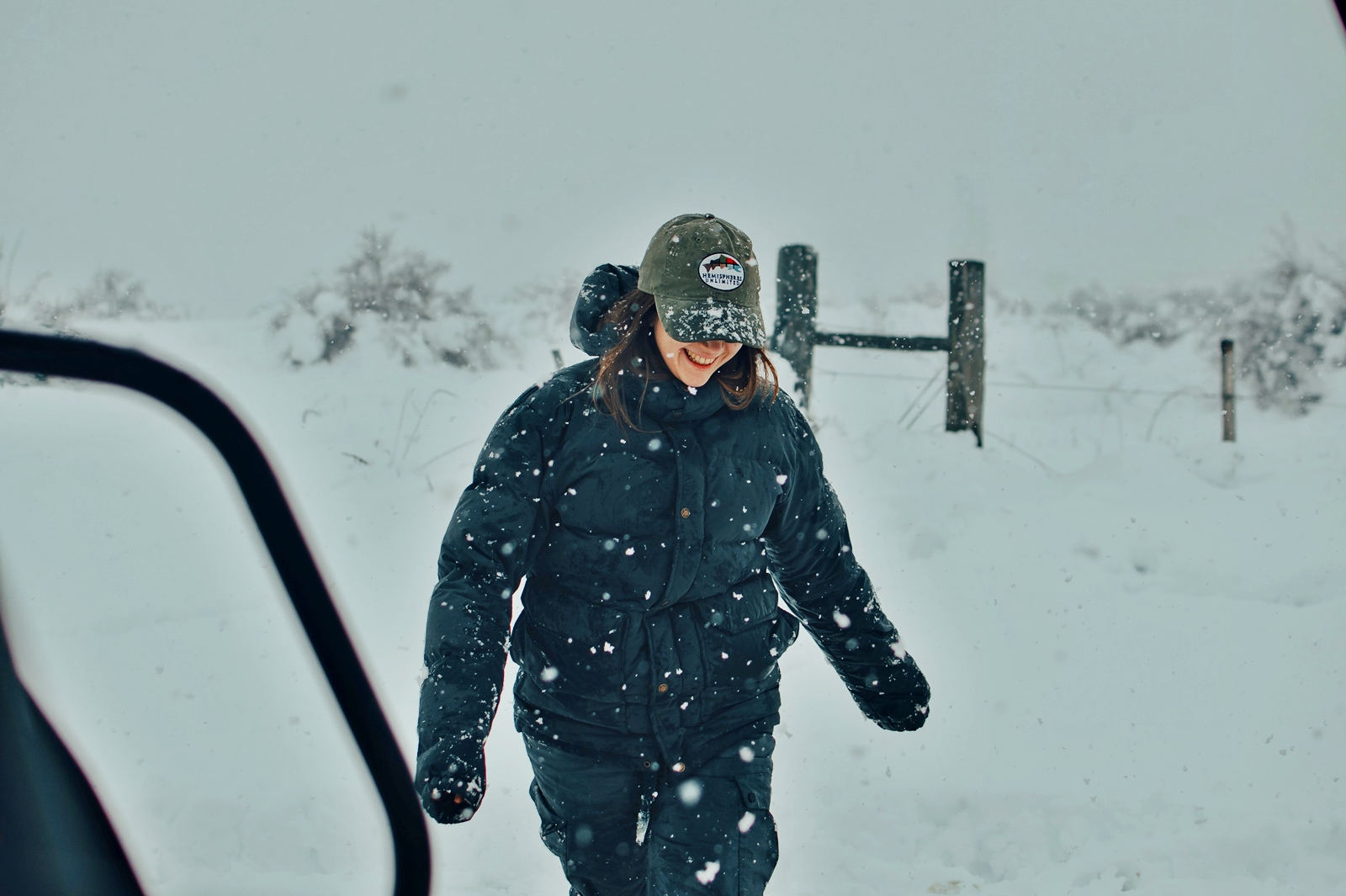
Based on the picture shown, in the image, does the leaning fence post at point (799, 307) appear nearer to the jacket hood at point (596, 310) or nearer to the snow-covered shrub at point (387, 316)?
the jacket hood at point (596, 310)

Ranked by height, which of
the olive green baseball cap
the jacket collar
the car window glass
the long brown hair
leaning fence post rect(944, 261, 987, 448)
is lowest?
the car window glass

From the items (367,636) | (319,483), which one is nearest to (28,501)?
(319,483)

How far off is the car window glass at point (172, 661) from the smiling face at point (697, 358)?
97cm

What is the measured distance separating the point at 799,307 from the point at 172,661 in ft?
15.0

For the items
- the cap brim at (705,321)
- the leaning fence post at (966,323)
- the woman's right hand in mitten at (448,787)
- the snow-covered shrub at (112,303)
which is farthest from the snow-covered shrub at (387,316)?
the woman's right hand in mitten at (448,787)

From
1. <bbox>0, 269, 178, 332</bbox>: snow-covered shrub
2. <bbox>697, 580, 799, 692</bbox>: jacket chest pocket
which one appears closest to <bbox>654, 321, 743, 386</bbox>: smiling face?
<bbox>697, 580, 799, 692</bbox>: jacket chest pocket

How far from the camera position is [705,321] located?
185 centimetres

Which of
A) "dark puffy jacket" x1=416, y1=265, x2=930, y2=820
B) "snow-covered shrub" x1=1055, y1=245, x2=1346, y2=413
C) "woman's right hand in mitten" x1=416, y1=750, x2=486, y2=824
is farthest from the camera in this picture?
"snow-covered shrub" x1=1055, y1=245, x2=1346, y2=413

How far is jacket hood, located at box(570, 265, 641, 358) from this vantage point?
200 cm

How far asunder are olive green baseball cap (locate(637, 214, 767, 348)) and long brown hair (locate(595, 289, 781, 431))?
7 cm

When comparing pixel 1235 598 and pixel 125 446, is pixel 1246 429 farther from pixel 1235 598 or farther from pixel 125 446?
pixel 125 446

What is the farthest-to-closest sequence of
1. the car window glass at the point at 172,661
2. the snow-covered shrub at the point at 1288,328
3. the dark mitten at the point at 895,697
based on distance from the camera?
1. the snow-covered shrub at the point at 1288,328
2. the car window glass at the point at 172,661
3. the dark mitten at the point at 895,697

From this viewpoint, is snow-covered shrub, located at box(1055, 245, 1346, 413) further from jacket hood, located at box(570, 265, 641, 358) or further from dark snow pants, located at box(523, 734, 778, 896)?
dark snow pants, located at box(523, 734, 778, 896)

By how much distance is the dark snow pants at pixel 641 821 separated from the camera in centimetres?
180
